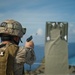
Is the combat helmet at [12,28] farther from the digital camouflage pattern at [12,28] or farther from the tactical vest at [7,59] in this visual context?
the tactical vest at [7,59]

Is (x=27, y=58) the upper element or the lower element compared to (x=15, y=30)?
lower

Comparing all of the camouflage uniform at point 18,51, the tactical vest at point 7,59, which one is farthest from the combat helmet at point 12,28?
the tactical vest at point 7,59

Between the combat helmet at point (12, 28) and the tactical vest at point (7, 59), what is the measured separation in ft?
0.33

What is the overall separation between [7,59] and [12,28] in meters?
0.25

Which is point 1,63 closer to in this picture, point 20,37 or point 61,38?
point 20,37

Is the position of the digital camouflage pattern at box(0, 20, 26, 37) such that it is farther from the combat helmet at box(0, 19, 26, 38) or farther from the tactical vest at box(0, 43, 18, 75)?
the tactical vest at box(0, 43, 18, 75)

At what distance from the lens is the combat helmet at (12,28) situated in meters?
2.54

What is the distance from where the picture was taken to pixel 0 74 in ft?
8.13

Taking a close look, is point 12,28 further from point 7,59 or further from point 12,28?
point 7,59

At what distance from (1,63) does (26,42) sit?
318mm

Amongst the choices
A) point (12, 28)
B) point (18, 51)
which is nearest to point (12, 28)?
point (12, 28)

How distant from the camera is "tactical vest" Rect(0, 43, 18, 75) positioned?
2.46 m

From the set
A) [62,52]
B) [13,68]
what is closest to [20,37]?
[13,68]

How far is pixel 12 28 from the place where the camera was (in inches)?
101
